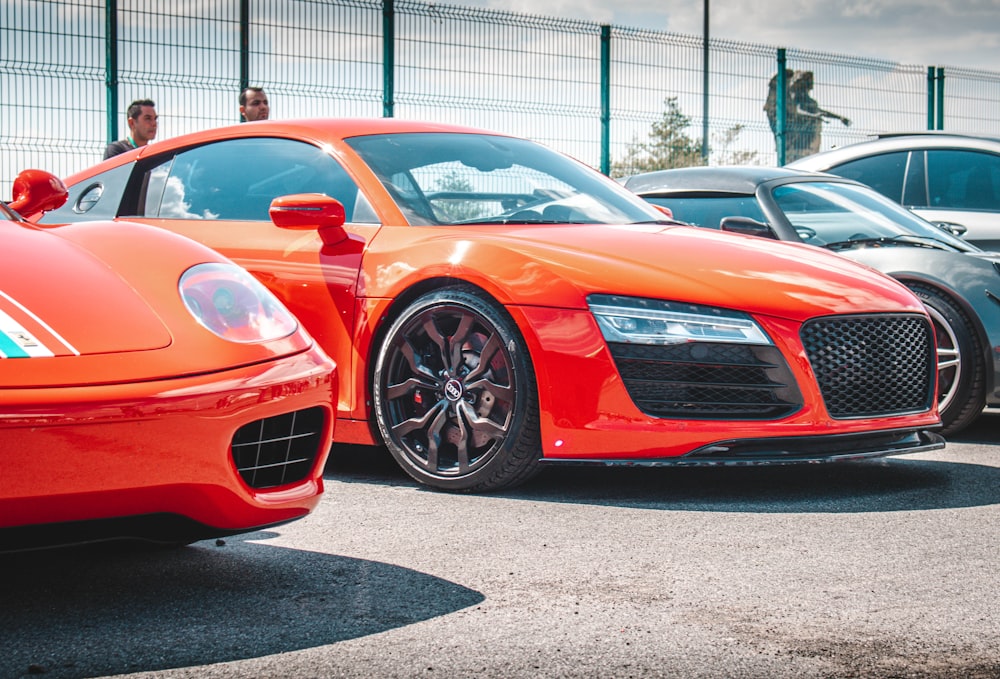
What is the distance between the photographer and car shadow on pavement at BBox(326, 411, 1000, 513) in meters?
4.32

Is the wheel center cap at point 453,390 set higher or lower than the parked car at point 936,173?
lower

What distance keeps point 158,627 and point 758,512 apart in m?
2.02

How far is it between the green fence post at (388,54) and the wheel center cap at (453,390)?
650 cm

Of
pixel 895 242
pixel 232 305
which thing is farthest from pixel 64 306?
pixel 895 242

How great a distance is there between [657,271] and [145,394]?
2.04 metres

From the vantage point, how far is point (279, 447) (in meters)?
3.06

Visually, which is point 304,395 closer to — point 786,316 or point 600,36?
point 786,316

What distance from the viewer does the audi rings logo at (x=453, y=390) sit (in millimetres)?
4496

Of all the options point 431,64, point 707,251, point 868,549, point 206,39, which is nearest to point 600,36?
point 431,64

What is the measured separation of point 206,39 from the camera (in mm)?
9914

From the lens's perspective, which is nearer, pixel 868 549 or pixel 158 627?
pixel 158 627

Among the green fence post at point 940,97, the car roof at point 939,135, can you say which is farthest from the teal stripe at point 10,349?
the green fence post at point 940,97

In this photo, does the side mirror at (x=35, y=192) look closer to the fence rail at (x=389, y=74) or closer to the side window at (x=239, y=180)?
the side window at (x=239, y=180)

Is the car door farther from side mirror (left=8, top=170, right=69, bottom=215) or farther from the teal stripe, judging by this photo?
the teal stripe
